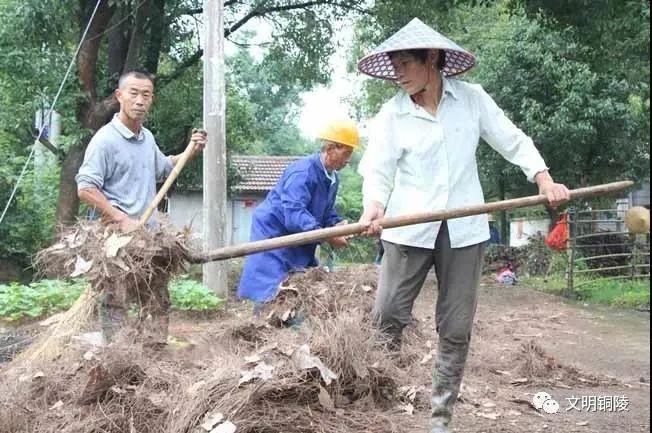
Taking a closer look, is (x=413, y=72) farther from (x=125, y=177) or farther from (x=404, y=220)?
(x=125, y=177)

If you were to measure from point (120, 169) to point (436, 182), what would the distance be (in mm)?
1720

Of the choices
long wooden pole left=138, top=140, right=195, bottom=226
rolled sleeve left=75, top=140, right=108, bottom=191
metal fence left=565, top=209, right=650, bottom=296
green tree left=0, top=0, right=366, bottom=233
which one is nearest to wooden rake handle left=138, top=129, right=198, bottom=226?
long wooden pole left=138, top=140, right=195, bottom=226

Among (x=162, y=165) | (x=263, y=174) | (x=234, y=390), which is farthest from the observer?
(x=263, y=174)

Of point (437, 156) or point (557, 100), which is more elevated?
point (557, 100)

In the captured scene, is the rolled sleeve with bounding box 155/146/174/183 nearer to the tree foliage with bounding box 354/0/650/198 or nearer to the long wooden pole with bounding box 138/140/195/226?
the long wooden pole with bounding box 138/140/195/226

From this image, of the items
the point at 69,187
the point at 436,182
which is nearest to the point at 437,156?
the point at 436,182

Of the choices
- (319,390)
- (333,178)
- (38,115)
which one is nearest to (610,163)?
(38,115)

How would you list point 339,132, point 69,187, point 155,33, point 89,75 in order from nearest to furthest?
point 339,132 < point 89,75 < point 69,187 < point 155,33

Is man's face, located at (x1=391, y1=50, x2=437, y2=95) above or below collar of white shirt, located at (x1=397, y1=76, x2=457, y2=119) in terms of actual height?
above

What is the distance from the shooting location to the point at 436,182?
326cm

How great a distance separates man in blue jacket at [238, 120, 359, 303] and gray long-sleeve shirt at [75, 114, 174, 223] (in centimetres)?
64

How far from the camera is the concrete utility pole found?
8.05 metres

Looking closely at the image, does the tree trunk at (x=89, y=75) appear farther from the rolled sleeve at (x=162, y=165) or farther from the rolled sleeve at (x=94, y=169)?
the rolled sleeve at (x=94, y=169)

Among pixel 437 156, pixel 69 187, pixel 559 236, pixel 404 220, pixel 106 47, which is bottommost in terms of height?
pixel 559 236
